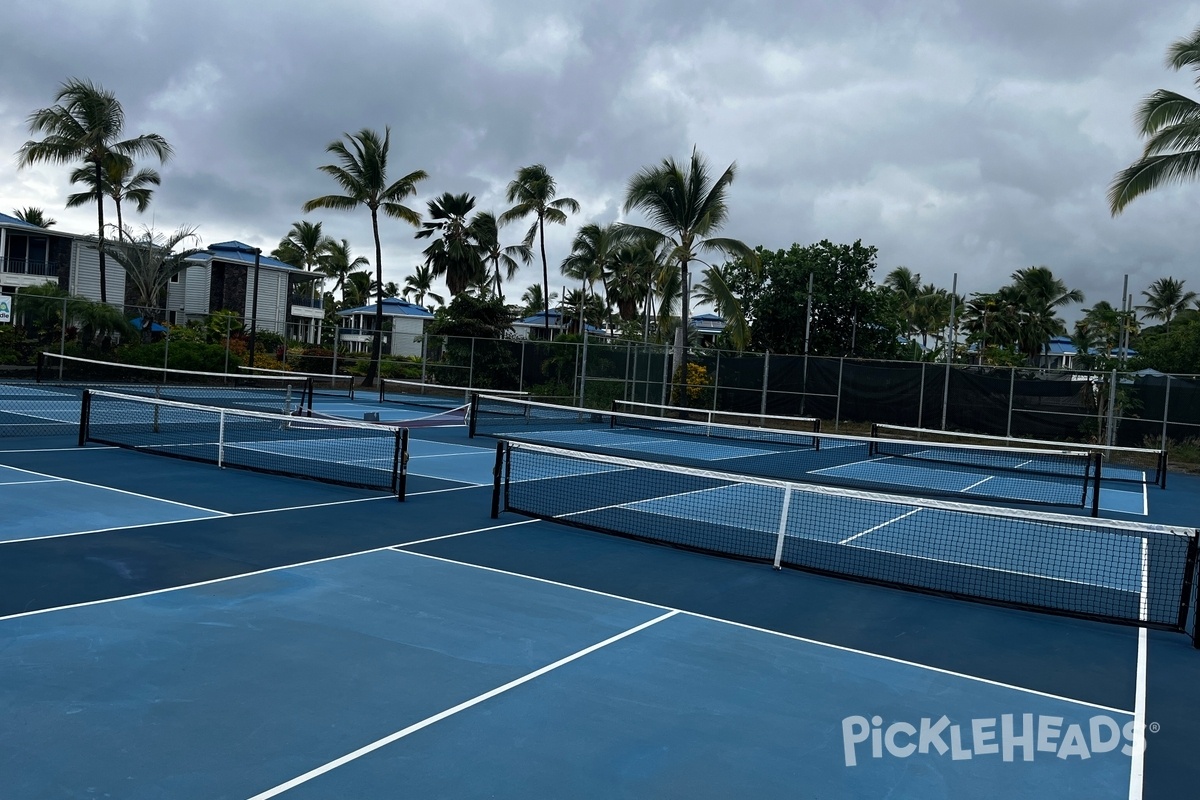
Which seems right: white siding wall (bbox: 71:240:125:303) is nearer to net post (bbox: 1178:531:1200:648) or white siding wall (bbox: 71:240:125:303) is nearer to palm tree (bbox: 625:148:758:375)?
palm tree (bbox: 625:148:758:375)

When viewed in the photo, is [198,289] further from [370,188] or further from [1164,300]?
[1164,300]

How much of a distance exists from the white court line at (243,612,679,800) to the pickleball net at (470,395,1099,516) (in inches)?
356

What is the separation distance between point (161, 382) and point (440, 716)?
28100 mm

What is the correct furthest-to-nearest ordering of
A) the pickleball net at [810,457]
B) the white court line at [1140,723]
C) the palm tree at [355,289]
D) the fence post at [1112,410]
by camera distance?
the palm tree at [355,289] → the fence post at [1112,410] → the pickleball net at [810,457] → the white court line at [1140,723]

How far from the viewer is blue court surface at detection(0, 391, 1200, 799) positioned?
421cm

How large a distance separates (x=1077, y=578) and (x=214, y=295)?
47845mm

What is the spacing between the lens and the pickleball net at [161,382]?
24.3 meters

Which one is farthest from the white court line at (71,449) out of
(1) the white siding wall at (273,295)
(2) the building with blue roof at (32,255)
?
(1) the white siding wall at (273,295)

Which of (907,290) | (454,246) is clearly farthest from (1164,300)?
(454,246)

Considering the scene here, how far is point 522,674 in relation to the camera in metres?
5.44

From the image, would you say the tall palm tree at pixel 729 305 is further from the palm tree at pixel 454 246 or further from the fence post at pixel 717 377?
the palm tree at pixel 454 246

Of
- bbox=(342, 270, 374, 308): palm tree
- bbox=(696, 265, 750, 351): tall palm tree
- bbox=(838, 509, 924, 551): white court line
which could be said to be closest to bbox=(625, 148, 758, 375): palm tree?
bbox=(696, 265, 750, 351): tall palm tree

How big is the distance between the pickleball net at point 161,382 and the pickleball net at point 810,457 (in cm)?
599

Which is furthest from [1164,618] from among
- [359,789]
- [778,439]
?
[778,439]
